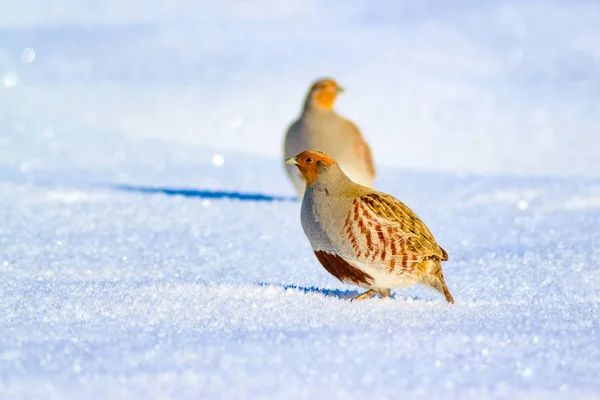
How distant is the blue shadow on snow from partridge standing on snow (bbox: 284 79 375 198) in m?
0.87

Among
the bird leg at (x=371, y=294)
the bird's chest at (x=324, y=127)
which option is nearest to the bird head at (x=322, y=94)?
the bird's chest at (x=324, y=127)

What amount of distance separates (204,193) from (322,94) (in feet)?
5.98

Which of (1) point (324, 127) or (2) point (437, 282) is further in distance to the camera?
(1) point (324, 127)

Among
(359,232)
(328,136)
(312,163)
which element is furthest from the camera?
(328,136)

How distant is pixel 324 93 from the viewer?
8859mm

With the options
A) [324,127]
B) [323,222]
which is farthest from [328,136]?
[323,222]

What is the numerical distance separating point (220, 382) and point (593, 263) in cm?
361

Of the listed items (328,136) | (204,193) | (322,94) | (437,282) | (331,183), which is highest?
(322,94)

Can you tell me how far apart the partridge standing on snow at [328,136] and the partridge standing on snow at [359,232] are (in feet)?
12.3

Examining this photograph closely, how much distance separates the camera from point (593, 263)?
21.5 ft

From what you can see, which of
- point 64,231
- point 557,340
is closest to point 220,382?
point 557,340

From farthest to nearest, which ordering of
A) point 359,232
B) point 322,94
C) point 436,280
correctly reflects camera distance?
1. point 322,94
2. point 436,280
3. point 359,232

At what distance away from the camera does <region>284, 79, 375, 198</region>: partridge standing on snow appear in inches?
339

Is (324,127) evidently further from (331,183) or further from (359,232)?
(359,232)
